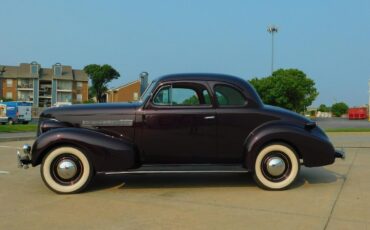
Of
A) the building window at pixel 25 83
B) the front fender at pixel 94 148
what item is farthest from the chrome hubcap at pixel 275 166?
the building window at pixel 25 83

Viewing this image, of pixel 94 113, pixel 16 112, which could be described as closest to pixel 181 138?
pixel 94 113

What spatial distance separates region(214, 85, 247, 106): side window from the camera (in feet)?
22.2

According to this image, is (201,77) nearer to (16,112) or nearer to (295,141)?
(295,141)

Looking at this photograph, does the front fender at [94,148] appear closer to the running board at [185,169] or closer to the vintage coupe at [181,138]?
the vintage coupe at [181,138]

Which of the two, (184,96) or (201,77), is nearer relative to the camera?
(184,96)

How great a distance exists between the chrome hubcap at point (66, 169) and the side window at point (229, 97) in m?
2.31

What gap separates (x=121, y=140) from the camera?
6.56 m

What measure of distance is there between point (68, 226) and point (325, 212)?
2.86 metres

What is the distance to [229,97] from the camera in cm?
679

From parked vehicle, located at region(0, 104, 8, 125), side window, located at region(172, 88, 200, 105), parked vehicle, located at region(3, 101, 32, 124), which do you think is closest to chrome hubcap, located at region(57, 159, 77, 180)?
side window, located at region(172, 88, 200, 105)

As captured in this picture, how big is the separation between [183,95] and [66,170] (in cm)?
200

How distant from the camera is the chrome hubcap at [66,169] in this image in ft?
21.0

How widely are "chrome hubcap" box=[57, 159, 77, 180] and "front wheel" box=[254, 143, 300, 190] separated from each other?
259 centimetres

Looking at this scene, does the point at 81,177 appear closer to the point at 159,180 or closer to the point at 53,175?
the point at 53,175
